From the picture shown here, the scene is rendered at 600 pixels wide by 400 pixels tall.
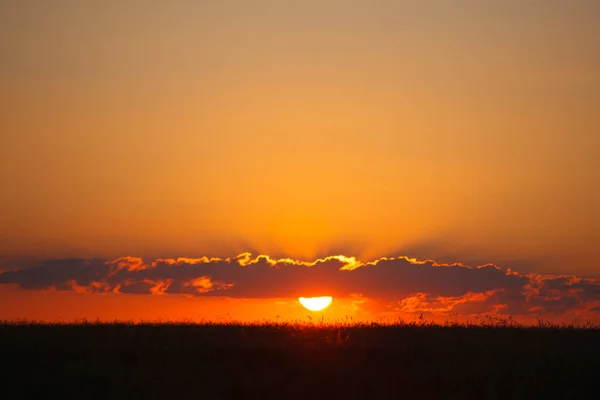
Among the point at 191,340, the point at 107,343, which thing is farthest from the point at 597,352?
the point at 107,343

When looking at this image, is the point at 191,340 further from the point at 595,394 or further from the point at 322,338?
the point at 595,394

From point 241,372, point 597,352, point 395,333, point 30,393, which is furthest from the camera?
point 395,333

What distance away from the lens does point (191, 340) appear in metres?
28.5

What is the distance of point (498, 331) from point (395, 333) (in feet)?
14.3

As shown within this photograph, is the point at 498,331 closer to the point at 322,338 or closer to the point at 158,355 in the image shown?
the point at 322,338

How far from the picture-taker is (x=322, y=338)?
29.0m

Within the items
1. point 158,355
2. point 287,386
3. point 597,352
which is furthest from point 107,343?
point 597,352

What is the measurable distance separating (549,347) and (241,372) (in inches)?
444

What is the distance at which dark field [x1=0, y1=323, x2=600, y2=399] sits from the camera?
23484 mm

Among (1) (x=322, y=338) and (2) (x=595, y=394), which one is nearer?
(2) (x=595, y=394)

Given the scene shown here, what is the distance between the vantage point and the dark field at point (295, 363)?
23.5m

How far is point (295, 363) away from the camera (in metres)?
25.6

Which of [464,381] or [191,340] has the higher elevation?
[191,340]

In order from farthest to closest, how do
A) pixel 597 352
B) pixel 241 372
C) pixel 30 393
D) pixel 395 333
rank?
pixel 395 333, pixel 597 352, pixel 241 372, pixel 30 393
